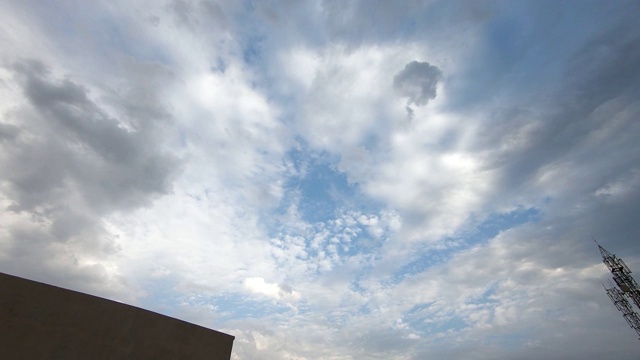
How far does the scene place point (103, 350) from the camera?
37.6 ft

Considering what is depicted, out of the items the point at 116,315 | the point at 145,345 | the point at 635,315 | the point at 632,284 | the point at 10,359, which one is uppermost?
the point at 632,284

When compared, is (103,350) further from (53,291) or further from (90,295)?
(53,291)

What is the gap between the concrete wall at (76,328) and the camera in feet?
34.0

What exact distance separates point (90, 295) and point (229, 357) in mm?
6574

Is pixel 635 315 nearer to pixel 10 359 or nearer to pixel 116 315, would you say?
pixel 116 315

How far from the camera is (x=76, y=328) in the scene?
1118 centimetres

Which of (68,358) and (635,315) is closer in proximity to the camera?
(68,358)

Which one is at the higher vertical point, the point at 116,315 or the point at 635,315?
the point at 635,315

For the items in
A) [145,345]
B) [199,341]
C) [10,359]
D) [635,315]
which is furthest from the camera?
[635,315]

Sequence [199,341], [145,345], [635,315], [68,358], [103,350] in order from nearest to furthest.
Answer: [68,358] → [103,350] → [145,345] → [199,341] → [635,315]

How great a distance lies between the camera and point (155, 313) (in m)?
13.2

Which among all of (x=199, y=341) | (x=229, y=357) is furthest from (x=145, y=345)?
(x=229, y=357)

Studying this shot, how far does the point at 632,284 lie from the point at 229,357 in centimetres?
4964

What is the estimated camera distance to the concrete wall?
1036cm
